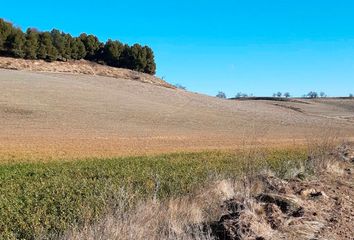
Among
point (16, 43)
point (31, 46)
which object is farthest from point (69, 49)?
point (16, 43)

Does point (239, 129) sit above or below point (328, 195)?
below

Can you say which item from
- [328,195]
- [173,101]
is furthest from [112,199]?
[173,101]

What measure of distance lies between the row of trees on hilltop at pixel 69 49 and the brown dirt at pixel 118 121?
13.5 feet

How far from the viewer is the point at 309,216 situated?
25.5ft

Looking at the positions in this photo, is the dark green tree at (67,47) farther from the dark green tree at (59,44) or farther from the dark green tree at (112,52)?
the dark green tree at (112,52)

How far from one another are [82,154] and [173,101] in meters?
54.1

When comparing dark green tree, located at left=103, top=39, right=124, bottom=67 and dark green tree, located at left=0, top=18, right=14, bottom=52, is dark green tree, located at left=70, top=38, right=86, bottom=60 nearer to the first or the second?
dark green tree, located at left=103, top=39, right=124, bottom=67

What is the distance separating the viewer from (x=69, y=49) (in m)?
103

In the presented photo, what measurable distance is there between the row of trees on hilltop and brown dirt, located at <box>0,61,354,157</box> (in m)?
4.12

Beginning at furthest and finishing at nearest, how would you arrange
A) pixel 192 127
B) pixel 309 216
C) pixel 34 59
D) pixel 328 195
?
1. pixel 34 59
2. pixel 192 127
3. pixel 328 195
4. pixel 309 216

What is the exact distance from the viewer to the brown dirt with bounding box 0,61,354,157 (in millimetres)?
34969

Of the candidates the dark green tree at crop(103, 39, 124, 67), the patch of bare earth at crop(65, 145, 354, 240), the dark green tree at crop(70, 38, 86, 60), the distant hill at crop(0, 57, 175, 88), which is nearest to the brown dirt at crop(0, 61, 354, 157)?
the distant hill at crop(0, 57, 175, 88)

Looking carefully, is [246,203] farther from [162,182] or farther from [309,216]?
[162,182]

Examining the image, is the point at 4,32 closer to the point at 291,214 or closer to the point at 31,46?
the point at 31,46
